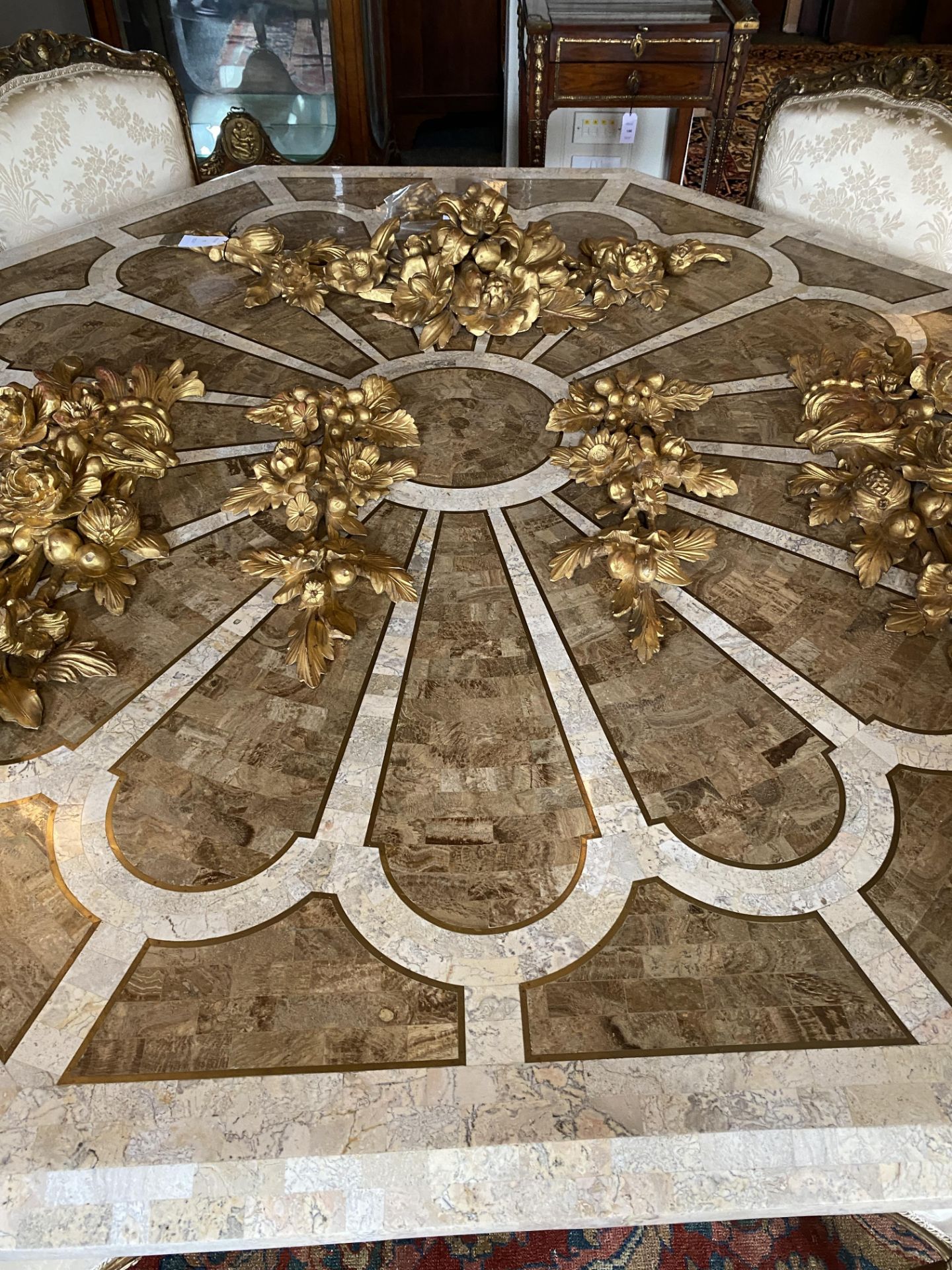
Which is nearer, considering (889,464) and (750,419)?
(889,464)

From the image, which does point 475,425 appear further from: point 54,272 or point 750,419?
point 54,272

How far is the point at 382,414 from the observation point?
1.83 metres

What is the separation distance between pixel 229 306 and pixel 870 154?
1.80 metres

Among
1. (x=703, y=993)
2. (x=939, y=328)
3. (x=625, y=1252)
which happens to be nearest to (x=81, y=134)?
(x=939, y=328)

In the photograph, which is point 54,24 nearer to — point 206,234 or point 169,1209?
point 206,234

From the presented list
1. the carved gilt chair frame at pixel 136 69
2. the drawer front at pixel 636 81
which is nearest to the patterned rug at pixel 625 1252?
the carved gilt chair frame at pixel 136 69

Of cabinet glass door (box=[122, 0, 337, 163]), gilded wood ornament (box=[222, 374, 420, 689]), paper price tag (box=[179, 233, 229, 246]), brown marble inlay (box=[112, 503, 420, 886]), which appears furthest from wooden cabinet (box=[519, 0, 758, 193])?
brown marble inlay (box=[112, 503, 420, 886])

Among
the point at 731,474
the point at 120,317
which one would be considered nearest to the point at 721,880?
the point at 731,474

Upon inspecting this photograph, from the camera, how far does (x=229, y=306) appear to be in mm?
2234

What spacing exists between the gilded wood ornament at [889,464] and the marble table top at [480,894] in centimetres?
5

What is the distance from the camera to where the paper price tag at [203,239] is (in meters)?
2.45

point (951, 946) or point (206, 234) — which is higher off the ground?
point (206, 234)

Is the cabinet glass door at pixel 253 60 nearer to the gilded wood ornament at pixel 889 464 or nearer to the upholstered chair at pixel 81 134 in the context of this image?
the upholstered chair at pixel 81 134

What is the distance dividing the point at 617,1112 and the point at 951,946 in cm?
47
